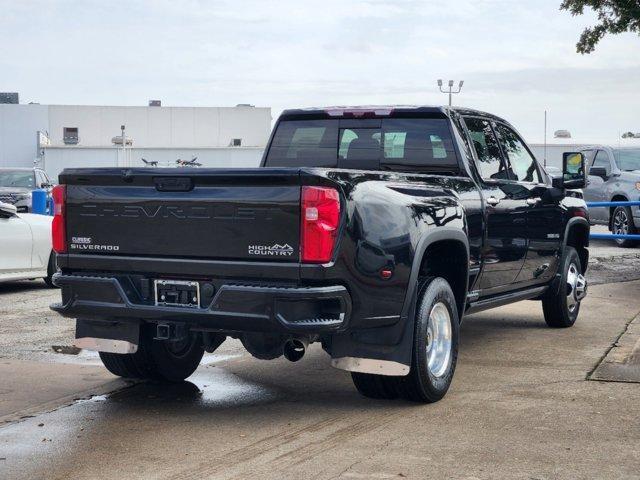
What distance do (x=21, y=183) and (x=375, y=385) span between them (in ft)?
71.7

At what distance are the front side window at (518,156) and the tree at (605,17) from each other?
15955 millimetres

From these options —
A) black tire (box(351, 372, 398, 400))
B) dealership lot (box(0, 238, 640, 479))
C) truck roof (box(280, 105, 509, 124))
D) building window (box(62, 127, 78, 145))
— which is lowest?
dealership lot (box(0, 238, 640, 479))

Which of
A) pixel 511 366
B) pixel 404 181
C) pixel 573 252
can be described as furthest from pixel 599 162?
pixel 404 181

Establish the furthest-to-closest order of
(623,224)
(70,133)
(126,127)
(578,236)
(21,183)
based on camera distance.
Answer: (126,127), (70,133), (21,183), (623,224), (578,236)

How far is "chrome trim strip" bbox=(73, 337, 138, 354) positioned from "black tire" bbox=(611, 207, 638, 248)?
1432cm

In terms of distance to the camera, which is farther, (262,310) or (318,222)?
(262,310)

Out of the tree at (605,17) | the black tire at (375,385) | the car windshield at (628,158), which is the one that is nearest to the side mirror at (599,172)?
the car windshield at (628,158)

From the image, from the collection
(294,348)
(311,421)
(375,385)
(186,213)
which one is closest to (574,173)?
(375,385)

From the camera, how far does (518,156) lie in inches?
350

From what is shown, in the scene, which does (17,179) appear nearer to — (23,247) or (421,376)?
(23,247)

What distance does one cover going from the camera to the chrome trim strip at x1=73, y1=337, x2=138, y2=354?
6.47m

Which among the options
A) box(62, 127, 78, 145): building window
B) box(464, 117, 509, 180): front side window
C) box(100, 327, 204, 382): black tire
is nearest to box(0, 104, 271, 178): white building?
box(62, 127, 78, 145): building window

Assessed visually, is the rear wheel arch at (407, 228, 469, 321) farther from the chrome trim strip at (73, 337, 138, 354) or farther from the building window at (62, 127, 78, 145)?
the building window at (62, 127, 78, 145)

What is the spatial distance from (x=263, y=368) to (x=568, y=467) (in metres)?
3.28
